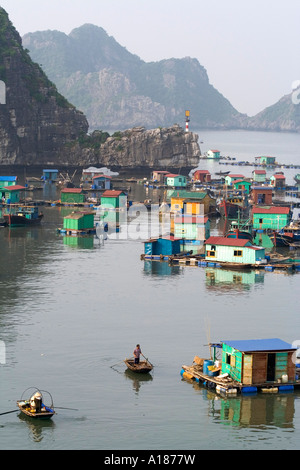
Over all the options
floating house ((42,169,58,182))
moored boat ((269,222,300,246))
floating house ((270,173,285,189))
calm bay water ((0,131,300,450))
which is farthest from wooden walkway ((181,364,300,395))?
floating house ((42,169,58,182))

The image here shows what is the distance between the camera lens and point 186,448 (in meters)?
37.8

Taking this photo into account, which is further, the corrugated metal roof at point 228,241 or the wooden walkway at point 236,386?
the corrugated metal roof at point 228,241

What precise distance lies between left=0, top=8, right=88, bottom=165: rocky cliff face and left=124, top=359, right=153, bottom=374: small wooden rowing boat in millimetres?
139769

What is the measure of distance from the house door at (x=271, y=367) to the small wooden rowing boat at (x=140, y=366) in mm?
6565

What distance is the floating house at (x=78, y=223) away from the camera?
97562 mm

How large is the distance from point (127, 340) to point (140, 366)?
6.46 m

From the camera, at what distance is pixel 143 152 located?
618ft

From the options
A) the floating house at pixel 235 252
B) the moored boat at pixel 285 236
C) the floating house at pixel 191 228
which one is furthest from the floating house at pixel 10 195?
the floating house at pixel 235 252

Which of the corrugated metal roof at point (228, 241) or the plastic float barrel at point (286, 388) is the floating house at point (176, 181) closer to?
the corrugated metal roof at point (228, 241)

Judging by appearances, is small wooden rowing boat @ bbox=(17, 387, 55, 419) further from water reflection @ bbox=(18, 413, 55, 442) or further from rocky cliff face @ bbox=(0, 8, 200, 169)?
rocky cliff face @ bbox=(0, 8, 200, 169)

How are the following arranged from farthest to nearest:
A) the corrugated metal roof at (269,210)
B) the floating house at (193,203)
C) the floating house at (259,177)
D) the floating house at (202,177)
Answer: the floating house at (259,177) < the floating house at (202,177) < the floating house at (193,203) < the corrugated metal roof at (269,210)

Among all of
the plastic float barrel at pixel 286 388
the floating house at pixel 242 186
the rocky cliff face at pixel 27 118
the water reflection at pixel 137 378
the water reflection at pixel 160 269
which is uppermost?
the rocky cliff face at pixel 27 118

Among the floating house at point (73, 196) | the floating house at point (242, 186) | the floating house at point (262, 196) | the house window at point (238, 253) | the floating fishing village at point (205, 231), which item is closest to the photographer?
the floating fishing village at point (205, 231)

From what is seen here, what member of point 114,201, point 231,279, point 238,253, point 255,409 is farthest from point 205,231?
point 255,409
